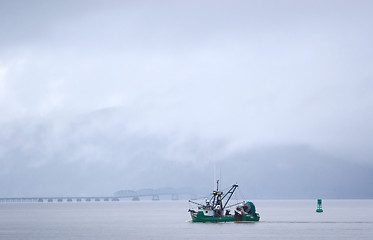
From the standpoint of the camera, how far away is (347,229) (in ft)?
Answer: 528

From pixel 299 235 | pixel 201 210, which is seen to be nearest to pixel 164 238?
pixel 299 235

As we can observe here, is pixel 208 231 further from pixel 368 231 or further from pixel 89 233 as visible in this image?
pixel 368 231

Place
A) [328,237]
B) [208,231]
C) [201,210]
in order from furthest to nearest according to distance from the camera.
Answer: [201,210] → [208,231] → [328,237]

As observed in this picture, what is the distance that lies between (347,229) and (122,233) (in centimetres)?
5871

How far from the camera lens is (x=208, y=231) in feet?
486

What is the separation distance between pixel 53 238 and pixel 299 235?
5563cm

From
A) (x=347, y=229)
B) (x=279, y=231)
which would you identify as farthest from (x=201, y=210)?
(x=347, y=229)

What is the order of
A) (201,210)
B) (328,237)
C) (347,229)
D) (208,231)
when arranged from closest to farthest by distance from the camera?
(328,237), (208,231), (347,229), (201,210)

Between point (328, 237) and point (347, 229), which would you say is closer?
point (328, 237)

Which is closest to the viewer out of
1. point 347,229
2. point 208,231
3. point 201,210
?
point 208,231

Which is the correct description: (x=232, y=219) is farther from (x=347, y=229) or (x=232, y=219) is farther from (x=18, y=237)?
(x=18, y=237)

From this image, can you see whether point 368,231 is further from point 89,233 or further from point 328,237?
point 89,233

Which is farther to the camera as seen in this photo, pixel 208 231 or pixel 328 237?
pixel 208 231

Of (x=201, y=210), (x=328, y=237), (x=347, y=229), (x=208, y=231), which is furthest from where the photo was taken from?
(x=201, y=210)
